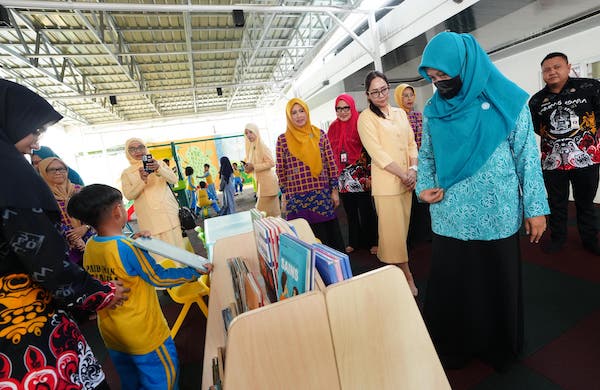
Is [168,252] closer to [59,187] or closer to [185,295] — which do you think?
[185,295]

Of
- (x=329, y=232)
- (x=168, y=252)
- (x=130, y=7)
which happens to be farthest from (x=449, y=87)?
(x=130, y=7)

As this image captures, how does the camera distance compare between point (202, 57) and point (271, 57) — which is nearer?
point (202, 57)

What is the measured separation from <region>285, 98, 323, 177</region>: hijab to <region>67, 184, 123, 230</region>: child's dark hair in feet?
4.11

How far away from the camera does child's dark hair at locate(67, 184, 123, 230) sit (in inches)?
47.8

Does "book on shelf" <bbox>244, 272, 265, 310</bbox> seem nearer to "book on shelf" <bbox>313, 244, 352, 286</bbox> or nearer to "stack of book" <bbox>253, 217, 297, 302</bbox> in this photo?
"stack of book" <bbox>253, 217, 297, 302</bbox>

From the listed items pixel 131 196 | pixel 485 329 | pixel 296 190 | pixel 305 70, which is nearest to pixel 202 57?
pixel 305 70

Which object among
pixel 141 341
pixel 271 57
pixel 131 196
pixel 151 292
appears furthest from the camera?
pixel 271 57

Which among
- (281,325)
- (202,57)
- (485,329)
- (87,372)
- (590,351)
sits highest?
(202,57)

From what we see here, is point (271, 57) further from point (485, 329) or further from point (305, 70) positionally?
point (485, 329)

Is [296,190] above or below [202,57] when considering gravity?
below

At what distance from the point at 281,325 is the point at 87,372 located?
0.66 meters

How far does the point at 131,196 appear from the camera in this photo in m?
2.46

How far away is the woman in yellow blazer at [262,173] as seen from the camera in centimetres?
298

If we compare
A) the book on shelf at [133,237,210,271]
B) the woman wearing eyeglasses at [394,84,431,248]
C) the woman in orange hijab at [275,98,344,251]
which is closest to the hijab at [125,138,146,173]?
the woman in orange hijab at [275,98,344,251]
